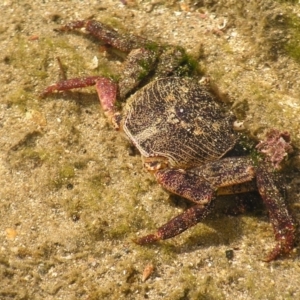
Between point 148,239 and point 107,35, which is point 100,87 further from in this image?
point 148,239

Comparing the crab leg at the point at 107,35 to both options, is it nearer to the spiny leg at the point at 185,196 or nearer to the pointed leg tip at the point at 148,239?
the spiny leg at the point at 185,196

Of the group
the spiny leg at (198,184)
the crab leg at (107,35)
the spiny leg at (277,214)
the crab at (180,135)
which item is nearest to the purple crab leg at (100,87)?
the crab at (180,135)

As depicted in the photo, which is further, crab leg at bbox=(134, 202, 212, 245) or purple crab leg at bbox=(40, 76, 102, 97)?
purple crab leg at bbox=(40, 76, 102, 97)

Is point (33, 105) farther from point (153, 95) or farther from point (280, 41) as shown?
point (280, 41)

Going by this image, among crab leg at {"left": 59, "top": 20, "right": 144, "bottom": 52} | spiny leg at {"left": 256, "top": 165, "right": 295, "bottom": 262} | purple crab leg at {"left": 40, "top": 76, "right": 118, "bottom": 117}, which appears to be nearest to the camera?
spiny leg at {"left": 256, "top": 165, "right": 295, "bottom": 262}

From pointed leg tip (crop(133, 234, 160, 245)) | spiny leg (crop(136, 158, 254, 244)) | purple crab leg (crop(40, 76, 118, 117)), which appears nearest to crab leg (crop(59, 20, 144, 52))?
purple crab leg (crop(40, 76, 118, 117))

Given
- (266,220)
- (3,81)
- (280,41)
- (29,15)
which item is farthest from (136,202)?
(29,15)

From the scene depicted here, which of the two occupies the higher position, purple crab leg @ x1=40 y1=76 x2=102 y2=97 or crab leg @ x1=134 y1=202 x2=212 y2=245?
→ purple crab leg @ x1=40 y1=76 x2=102 y2=97

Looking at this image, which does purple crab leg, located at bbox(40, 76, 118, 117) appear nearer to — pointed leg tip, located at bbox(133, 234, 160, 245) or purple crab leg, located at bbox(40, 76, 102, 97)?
purple crab leg, located at bbox(40, 76, 102, 97)
